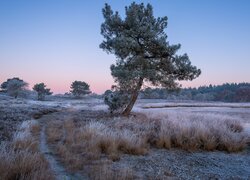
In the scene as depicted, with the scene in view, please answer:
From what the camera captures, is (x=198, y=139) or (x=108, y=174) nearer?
(x=108, y=174)

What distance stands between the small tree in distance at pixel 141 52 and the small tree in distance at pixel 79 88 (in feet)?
290

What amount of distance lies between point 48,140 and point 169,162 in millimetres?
6209

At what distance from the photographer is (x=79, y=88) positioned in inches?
4341

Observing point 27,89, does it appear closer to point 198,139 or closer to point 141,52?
point 141,52

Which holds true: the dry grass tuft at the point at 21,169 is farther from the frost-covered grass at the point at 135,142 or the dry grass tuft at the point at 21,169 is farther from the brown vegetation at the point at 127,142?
the frost-covered grass at the point at 135,142

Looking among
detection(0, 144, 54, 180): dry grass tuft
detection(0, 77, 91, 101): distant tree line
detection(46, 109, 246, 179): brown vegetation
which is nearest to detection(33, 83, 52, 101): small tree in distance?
detection(0, 77, 91, 101): distant tree line

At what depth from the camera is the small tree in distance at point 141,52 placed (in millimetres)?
21391

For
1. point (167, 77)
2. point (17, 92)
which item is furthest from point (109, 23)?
point (17, 92)

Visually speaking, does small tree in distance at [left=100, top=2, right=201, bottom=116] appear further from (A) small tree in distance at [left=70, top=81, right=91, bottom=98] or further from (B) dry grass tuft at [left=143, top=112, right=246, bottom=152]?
(A) small tree in distance at [left=70, top=81, right=91, bottom=98]

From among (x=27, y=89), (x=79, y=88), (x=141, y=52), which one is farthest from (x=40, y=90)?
(x=141, y=52)

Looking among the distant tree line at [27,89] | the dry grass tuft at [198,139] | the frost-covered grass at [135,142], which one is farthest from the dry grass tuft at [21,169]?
the distant tree line at [27,89]

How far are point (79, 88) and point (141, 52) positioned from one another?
89.8 m

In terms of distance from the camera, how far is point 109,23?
22.8 metres

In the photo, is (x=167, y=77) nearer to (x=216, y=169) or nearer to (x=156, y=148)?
(x=156, y=148)
